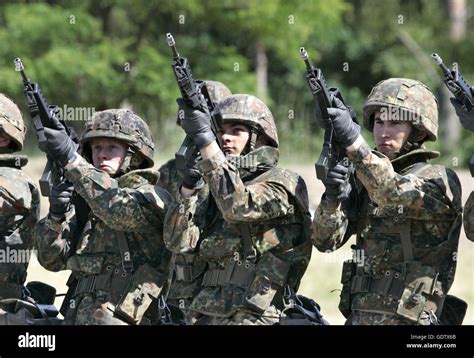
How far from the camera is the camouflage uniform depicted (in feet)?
38.3

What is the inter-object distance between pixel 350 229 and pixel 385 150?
Result: 24.6 inches

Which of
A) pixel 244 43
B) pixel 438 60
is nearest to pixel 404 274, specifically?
pixel 438 60

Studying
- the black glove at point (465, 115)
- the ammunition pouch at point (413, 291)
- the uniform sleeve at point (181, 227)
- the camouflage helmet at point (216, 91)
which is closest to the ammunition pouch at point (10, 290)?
the uniform sleeve at point (181, 227)

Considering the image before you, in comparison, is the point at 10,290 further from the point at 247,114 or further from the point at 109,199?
the point at 247,114

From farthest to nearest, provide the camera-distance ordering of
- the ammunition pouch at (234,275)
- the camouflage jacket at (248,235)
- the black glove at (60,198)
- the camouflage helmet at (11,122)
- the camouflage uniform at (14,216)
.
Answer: the camouflage helmet at (11,122) < the camouflage uniform at (14,216) < the black glove at (60,198) < the ammunition pouch at (234,275) < the camouflage jacket at (248,235)

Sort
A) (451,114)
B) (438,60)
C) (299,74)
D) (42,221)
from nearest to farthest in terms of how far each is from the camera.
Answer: (438,60), (42,221), (451,114), (299,74)

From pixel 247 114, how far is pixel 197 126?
77 cm

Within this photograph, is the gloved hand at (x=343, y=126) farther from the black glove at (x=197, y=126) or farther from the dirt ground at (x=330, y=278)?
the dirt ground at (x=330, y=278)

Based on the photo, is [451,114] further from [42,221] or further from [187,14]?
[42,221]

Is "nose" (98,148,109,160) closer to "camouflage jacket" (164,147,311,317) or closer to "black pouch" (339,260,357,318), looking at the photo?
"camouflage jacket" (164,147,311,317)

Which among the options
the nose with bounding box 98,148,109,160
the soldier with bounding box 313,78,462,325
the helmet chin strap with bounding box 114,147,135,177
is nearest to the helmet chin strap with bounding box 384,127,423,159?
the soldier with bounding box 313,78,462,325

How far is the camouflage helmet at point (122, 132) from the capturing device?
1141 centimetres

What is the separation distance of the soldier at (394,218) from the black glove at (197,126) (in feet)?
3.07
